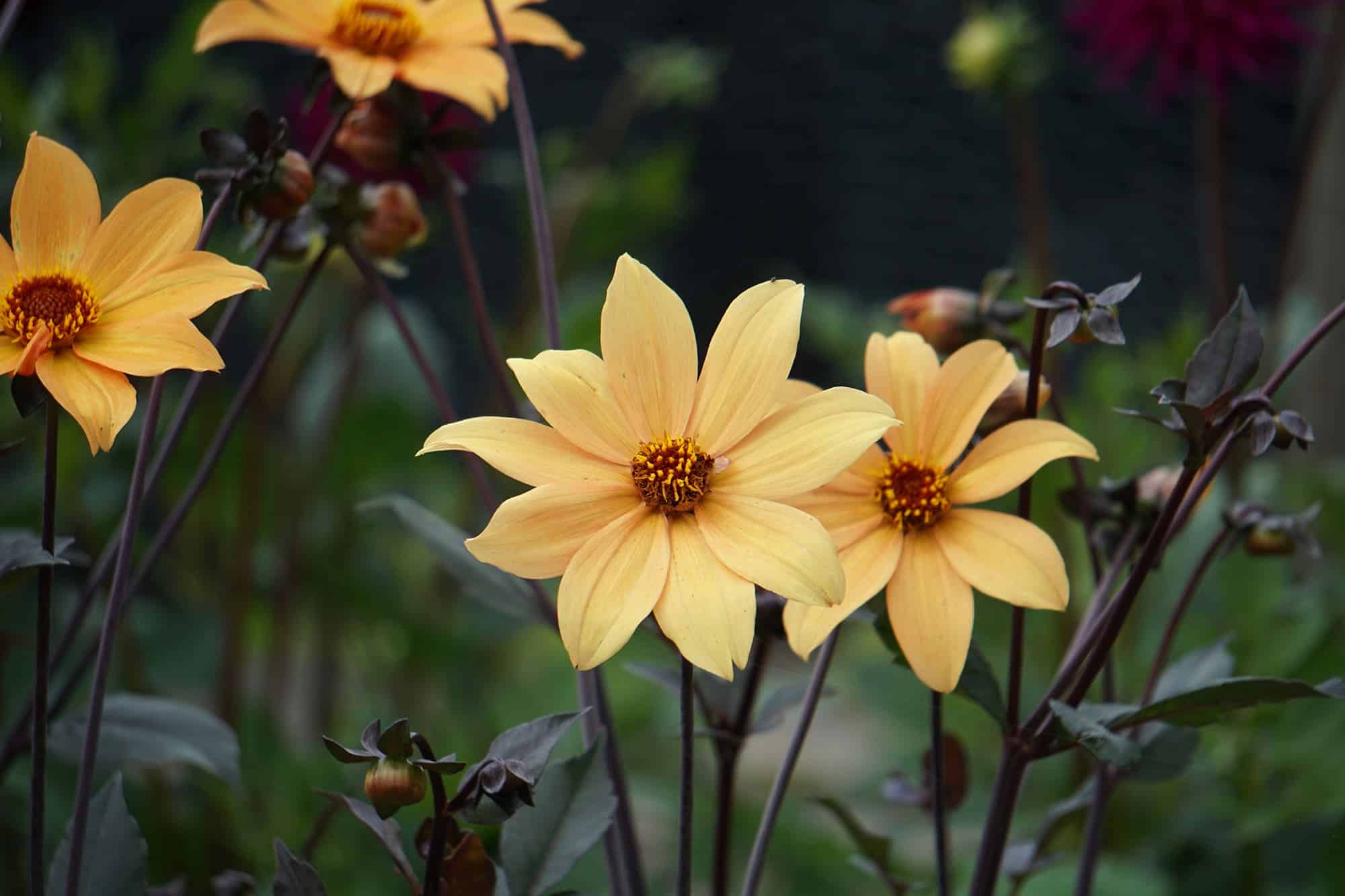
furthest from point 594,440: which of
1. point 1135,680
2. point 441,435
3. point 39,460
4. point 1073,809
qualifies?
point 39,460

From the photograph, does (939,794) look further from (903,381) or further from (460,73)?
(460,73)

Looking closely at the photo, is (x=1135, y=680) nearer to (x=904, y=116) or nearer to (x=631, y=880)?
(x=631, y=880)

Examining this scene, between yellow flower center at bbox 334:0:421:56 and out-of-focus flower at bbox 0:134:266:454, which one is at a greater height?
yellow flower center at bbox 334:0:421:56

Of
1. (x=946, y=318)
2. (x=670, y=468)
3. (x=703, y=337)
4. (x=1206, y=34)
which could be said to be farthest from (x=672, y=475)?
(x=703, y=337)

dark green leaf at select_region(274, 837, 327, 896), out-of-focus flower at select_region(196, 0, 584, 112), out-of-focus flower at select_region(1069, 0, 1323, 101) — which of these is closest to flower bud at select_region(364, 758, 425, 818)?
dark green leaf at select_region(274, 837, 327, 896)

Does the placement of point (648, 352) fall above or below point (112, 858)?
above

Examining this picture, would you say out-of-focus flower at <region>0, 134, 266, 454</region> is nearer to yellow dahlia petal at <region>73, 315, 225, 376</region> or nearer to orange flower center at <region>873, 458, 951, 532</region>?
yellow dahlia petal at <region>73, 315, 225, 376</region>

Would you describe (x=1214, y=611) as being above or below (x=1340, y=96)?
below
